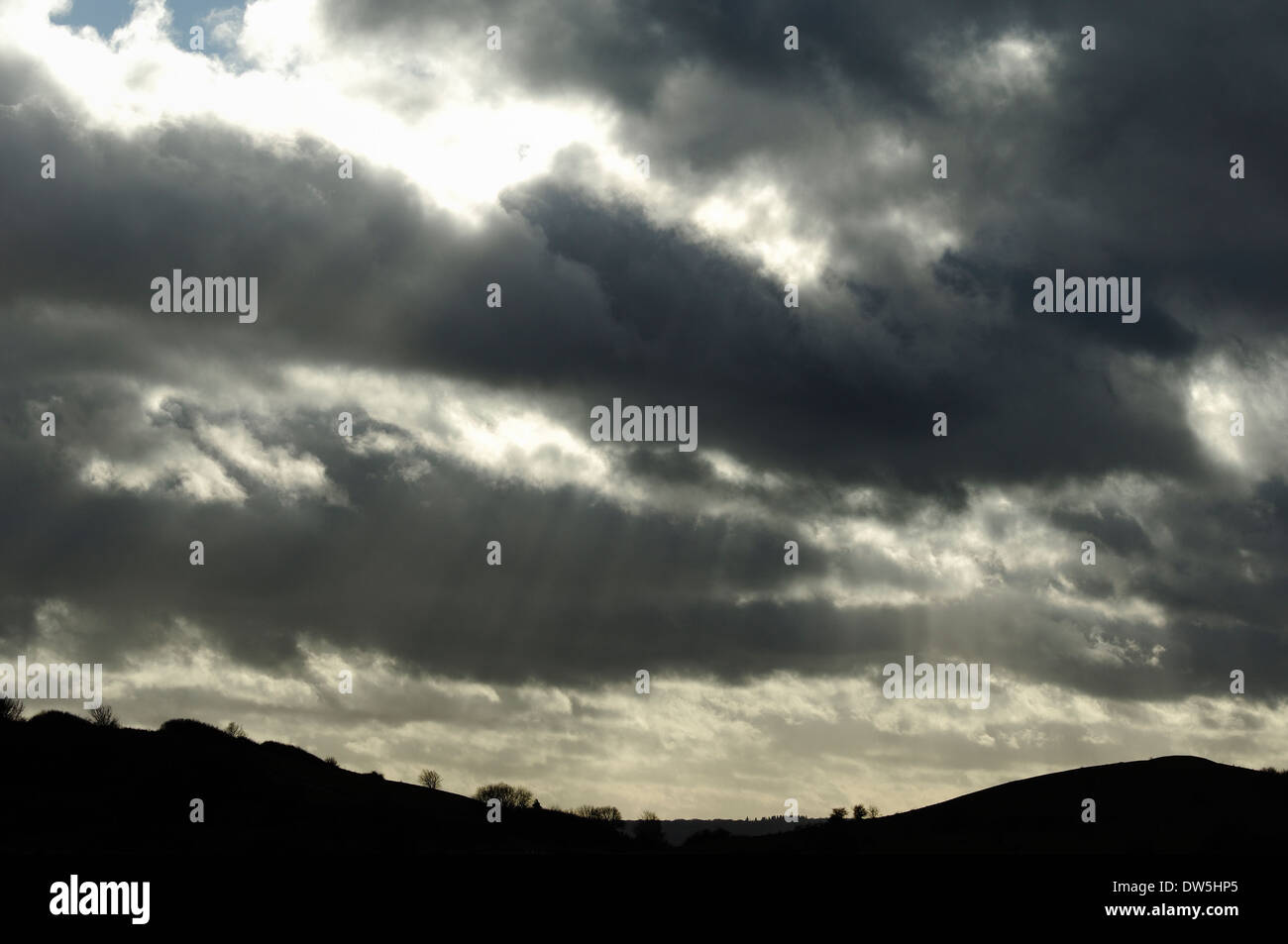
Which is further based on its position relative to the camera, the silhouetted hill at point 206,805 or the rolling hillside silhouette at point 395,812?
the rolling hillside silhouette at point 395,812

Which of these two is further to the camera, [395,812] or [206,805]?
[395,812]

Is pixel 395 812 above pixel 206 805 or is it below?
below

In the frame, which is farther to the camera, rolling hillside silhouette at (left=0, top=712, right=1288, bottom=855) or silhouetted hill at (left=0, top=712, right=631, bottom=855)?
rolling hillside silhouette at (left=0, top=712, right=1288, bottom=855)

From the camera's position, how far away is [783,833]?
125 m

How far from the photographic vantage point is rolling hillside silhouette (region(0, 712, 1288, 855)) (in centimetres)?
9681

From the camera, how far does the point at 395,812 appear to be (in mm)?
116625

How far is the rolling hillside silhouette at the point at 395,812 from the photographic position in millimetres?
96812
